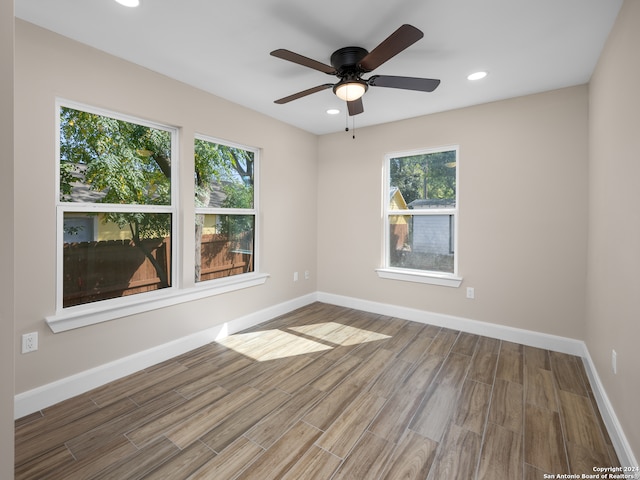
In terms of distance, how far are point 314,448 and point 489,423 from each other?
3.88ft

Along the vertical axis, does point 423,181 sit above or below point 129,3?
below

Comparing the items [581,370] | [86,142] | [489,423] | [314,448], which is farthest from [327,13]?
[581,370]

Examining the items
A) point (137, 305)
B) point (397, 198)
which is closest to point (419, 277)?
point (397, 198)

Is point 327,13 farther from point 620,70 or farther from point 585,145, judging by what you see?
point 585,145

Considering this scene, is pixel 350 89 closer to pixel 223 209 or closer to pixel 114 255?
pixel 223 209

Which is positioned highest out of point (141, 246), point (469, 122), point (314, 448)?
point (469, 122)

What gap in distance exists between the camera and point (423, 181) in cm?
396

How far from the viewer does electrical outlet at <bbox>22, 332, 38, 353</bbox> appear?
2.06m

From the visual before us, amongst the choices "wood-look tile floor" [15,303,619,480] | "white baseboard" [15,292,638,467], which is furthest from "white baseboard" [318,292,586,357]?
"wood-look tile floor" [15,303,619,480]

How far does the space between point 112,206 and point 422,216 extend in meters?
3.39

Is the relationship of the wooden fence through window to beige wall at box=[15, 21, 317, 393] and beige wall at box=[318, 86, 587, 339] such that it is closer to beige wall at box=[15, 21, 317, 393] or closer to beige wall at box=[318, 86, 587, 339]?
beige wall at box=[15, 21, 317, 393]

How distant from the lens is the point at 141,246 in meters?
2.83

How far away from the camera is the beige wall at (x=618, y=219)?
5.33 feet

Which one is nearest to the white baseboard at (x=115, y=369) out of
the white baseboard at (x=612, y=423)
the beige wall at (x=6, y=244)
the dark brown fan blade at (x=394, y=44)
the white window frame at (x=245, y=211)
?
the white window frame at (x=245, y=211)
